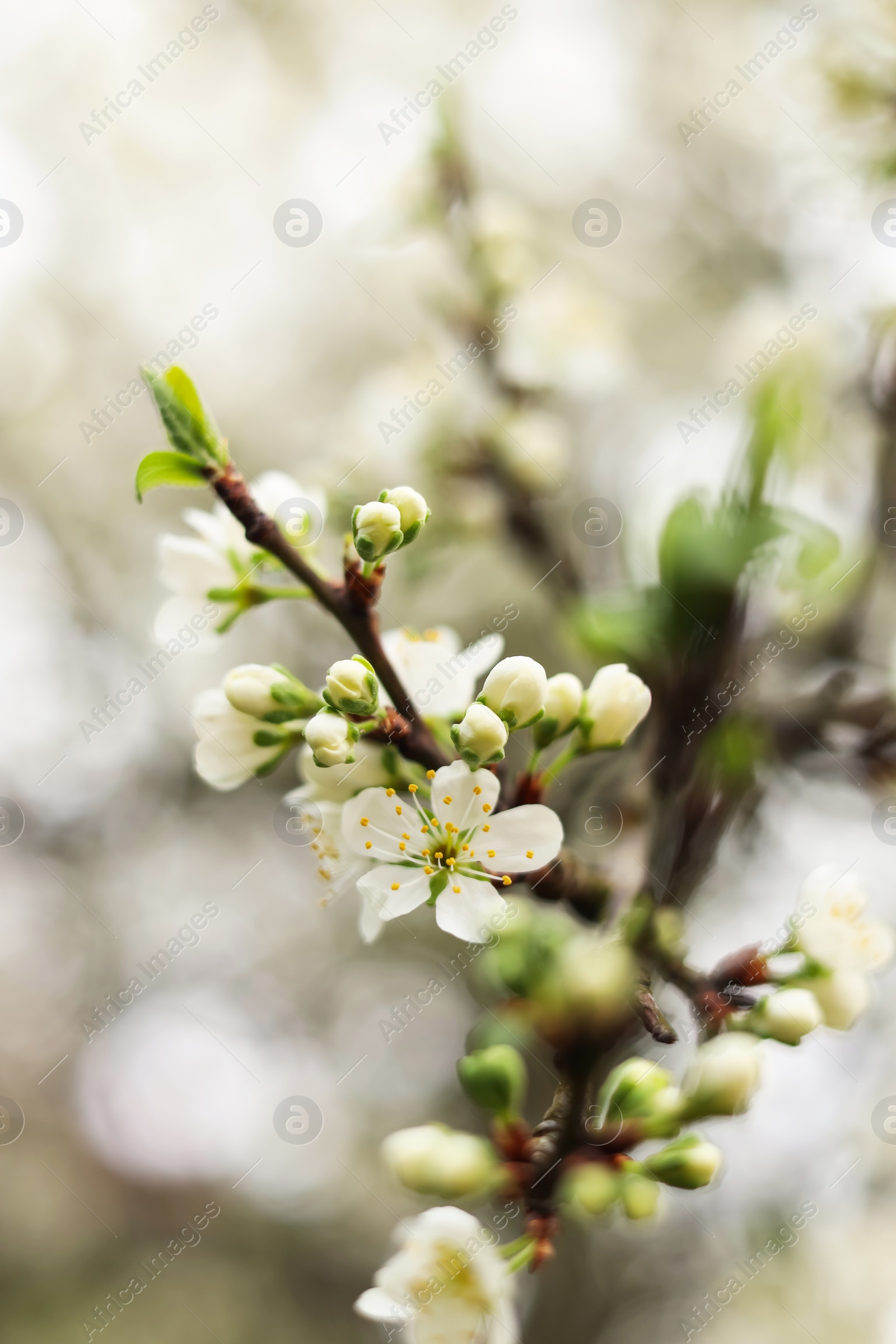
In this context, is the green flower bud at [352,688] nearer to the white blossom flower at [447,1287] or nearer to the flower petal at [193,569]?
the flower petal at [193,569]

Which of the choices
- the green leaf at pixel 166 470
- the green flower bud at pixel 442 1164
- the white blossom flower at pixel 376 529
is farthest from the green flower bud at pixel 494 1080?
the green leaf at pixel 166 470

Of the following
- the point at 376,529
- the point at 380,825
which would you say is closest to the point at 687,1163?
the point at 380,825

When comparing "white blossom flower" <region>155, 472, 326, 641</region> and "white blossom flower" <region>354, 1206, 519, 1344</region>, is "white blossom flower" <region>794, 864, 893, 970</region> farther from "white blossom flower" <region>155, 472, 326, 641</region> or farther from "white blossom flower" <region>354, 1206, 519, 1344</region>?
"white blossom flower" <region>155, 472, 326, 641</region>

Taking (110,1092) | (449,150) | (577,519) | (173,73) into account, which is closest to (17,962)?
(110,1092)

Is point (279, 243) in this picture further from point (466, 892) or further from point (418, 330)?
point (466, 892)

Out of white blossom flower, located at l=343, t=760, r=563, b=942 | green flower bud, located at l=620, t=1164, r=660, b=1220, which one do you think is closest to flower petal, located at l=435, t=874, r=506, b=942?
white blossom flower, located at l=343, t=760, r=563, b=942

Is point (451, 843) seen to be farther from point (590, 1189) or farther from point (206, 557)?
point (206, 557)
